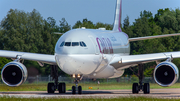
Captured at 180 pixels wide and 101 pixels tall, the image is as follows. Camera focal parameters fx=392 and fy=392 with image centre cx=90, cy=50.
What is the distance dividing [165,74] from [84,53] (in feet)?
14.7

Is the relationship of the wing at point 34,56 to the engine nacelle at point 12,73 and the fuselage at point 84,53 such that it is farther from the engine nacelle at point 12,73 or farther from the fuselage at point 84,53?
the fuselage at point 84,53

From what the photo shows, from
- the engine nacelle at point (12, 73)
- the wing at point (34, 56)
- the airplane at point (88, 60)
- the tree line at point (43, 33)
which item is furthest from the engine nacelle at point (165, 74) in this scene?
the tree line at point (43, 33)

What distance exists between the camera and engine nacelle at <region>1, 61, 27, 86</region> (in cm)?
2094

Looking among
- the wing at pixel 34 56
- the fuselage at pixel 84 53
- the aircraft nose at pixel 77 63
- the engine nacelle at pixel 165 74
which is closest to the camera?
the aircraft nose at pixel 77 63

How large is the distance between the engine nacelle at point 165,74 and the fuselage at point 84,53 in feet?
9.44

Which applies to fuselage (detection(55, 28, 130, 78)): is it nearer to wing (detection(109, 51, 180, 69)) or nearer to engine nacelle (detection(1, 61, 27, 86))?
wing (detection(109, 51, 180, 69))

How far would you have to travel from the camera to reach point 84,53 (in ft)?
62.5

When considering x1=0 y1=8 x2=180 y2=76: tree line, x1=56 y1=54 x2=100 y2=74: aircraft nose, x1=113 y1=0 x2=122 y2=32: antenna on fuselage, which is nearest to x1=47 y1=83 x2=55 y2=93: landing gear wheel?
x1=56 y1=54 x2=100 y2=74: aircraft nose

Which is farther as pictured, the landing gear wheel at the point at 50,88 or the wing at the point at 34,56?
the landing gear wheel at the point at 50,88

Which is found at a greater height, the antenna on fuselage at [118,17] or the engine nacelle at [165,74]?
the antenna on fuselage at [118,17]

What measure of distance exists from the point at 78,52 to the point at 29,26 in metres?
43.8

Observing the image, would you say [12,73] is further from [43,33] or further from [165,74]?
[43,33]

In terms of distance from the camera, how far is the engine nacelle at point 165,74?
65.4 feet

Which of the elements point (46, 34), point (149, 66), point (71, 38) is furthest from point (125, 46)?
point (46, 34)
